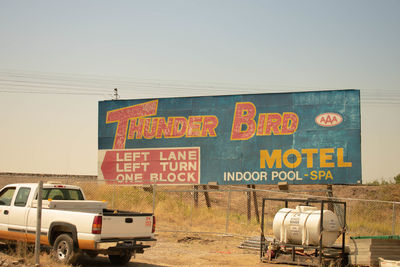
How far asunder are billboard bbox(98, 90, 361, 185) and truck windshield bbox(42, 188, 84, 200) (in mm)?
9376

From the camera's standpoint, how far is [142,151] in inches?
1115

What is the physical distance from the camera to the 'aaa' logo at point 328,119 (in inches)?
986

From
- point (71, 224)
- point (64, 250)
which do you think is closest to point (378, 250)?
point (71, 224)

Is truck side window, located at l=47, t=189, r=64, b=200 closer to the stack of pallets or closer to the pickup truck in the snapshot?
the pickup truck

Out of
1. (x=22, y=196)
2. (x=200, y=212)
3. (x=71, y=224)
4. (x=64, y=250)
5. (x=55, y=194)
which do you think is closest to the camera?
(x=71, y=224)

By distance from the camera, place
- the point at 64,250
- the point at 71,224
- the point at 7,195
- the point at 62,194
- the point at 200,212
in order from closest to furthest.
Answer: the point at 71,224, the point at 64,250, the point at 62,194, the point at 7,195, the point at 200,212

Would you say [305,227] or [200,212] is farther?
[200,212]

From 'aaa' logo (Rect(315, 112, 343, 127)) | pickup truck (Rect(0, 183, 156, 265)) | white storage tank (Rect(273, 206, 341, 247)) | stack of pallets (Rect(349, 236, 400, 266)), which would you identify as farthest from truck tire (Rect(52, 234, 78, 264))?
'aaa' logo (Rect(315, 112, 343, 127))

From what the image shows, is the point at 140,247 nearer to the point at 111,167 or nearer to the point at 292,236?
the point at 292,236

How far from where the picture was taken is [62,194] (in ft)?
46.5

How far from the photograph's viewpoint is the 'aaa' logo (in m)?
25.0

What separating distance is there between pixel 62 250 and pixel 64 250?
61 millimetres

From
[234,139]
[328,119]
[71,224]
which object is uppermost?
[328,119]

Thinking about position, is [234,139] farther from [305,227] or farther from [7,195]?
[7,195]
